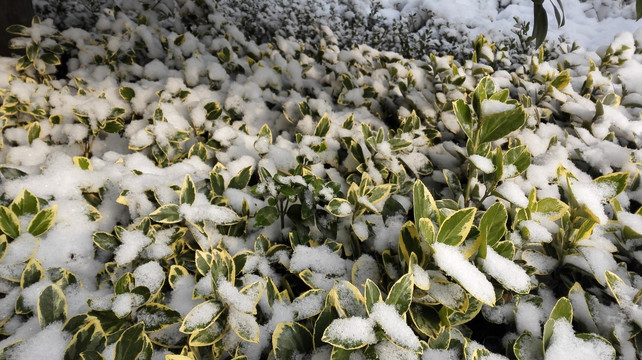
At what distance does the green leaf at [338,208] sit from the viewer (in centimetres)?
97

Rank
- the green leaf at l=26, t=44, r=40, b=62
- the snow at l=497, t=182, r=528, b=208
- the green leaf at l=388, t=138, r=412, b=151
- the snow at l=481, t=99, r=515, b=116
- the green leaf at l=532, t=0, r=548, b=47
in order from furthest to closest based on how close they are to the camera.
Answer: the green leaf at l=26, t=44, r=40, b=62
the green leaf at l=388, t=138, r=412, b=151
the green leaf at l=532, t=0, r=548, b=47
the snow at l=497, t=182, r=528, b=208
the snow at l=481, t=99, r=515, b=116

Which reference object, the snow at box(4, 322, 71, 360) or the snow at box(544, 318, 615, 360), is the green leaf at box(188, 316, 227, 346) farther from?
the snow at box(544, 318, 615, 360)

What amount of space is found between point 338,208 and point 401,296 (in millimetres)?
318

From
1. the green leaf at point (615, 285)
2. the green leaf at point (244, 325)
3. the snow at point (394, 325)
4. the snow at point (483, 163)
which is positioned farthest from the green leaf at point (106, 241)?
the green leaf at point (615, 285)

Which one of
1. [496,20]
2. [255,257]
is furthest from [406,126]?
[496,20]

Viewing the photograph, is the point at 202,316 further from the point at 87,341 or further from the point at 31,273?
the point at 31,273

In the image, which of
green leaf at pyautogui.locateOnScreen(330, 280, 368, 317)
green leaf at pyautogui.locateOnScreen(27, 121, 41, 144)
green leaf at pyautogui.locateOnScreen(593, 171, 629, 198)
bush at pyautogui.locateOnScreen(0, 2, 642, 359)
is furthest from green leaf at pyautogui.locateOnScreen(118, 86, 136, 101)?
green leaf at pyautogui.locateOnScreen(593, 171, 629, 198)

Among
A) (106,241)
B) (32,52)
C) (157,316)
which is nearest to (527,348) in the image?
(157,316)

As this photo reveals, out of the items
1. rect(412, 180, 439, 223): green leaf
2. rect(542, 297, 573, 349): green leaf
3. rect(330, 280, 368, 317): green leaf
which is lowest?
rect(330, 280, 368, 317): green leaf

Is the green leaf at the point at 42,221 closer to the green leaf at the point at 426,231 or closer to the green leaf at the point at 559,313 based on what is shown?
the green leaf at the point at 426,231

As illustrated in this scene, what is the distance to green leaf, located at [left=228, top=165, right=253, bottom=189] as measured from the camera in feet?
3.82

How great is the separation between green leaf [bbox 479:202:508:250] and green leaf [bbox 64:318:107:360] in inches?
30.5

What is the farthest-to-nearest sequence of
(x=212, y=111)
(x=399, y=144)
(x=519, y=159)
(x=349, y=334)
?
(x=212, y=111) < (x=399, y=144) < (x=519, y=159) < (x=349, y=334)

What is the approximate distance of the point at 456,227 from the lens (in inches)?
30.0
